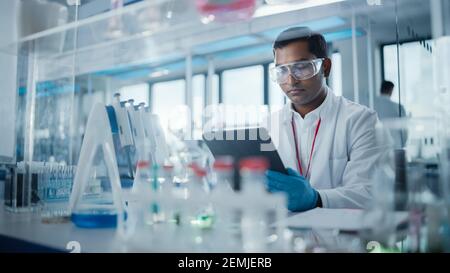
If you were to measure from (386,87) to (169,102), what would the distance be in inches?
24.7

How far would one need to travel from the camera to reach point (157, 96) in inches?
47.2

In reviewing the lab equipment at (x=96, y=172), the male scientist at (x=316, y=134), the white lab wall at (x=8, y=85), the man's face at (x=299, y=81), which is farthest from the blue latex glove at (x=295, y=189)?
the white lab wall at (x=8, y=85)

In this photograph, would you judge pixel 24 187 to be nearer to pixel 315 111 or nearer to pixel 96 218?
pixel 96 218

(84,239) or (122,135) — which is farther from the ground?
(122,135)

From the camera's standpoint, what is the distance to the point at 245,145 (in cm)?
95

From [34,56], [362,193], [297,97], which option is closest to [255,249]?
[362,193]

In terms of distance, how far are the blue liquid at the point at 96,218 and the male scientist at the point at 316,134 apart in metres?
0.44

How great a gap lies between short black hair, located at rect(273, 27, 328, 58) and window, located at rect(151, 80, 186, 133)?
32 cm

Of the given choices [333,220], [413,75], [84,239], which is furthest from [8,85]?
[413,75]

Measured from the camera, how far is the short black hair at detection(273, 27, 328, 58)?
108 centimetres

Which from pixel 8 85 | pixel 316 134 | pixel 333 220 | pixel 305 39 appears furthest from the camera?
pixel 8 85

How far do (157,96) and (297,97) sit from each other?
0.45 m

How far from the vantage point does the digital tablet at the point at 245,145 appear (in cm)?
94
